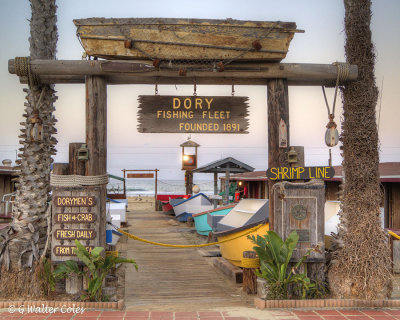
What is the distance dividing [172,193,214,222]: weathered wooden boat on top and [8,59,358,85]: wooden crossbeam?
1404cm

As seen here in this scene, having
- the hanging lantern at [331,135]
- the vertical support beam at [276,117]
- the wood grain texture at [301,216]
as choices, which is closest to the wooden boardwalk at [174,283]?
the wood grain texture at [301,216]

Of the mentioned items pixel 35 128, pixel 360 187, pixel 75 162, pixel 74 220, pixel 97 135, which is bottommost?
pixel 74 220

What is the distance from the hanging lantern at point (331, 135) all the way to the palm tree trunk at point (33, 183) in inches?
177

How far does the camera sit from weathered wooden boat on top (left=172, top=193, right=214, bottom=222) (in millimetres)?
20484

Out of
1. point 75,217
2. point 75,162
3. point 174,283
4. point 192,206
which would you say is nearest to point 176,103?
point 75,162

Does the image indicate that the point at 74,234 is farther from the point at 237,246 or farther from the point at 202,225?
the point at 202,225

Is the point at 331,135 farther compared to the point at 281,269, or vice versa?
the point at 331,135

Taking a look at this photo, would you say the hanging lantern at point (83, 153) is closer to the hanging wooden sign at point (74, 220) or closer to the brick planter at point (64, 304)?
the hanging wooden sign at point (74, 220)

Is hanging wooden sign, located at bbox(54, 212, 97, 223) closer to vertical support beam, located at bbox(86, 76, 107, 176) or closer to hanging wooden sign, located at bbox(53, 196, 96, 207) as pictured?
hanging wooden sign, located at bbox(53, 196, 96, 207)

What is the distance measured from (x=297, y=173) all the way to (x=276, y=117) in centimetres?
95

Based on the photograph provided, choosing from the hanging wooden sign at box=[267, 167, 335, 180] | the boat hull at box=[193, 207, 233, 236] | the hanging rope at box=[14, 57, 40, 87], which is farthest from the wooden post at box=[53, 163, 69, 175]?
the boat hull at box=[193, 207, 233, 236]

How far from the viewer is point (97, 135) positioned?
6398 millimetres

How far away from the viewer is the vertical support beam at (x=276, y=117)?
6707 millimetres

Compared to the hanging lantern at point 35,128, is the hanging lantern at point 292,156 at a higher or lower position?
lower
